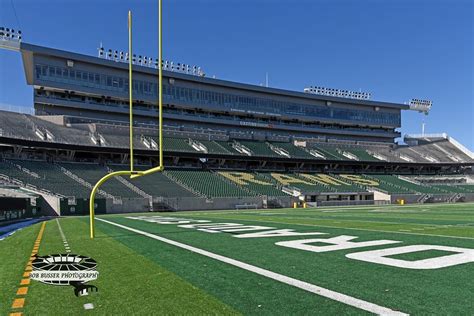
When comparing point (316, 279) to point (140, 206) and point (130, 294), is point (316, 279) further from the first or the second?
point (140, 206)

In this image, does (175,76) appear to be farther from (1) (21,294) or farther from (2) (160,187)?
(1) (21,294)

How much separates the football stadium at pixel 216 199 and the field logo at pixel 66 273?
0.8 inches

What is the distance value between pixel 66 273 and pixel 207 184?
34.7m

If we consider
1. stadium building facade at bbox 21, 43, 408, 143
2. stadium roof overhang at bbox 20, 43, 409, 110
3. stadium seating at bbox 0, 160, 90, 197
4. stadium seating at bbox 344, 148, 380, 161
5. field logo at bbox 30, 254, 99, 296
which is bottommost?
field logo at bbox 30, 254, 99, 296

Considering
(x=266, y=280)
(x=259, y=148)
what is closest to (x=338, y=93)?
(x=259, y=148)

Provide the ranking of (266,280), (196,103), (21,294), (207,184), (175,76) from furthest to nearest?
1. (196,103)
2. (175,76)
3. (207,184)
4. (266,280)
5. (21,294)

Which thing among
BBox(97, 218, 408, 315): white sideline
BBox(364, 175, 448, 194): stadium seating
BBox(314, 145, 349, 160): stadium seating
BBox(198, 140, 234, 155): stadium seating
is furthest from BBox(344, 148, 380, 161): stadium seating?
BBox(97, 218, 408, 315): white sideline

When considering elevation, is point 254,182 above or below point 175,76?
below

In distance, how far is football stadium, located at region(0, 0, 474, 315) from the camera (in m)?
4.52

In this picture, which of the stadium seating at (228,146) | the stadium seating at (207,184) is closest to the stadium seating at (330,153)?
the stadium seating at (228,146)

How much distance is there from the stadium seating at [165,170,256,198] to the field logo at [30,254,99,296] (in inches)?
1229

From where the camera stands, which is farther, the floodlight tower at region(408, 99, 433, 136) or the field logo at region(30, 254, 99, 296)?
the floodlight tower at region(408, 99, 433, 136)

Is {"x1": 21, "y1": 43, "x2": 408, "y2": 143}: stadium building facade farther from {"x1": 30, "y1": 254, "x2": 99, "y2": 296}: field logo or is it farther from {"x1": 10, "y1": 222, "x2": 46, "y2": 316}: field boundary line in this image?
{"x1": 30, "y1": 254, "x2": 99, "y2": 296}: field logo

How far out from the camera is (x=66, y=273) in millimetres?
4539
